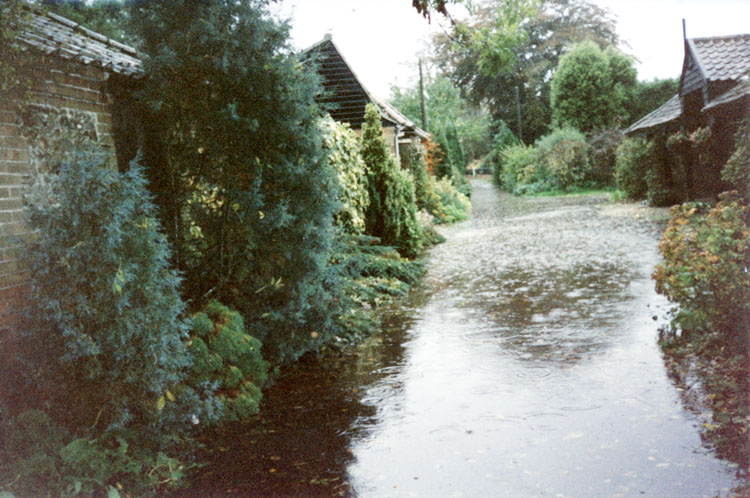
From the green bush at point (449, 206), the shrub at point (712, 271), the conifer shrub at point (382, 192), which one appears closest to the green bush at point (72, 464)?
the shrub at point (712, 271)

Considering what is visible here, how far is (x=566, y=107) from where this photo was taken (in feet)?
119

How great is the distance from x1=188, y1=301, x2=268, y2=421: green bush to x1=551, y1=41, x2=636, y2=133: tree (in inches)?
1291

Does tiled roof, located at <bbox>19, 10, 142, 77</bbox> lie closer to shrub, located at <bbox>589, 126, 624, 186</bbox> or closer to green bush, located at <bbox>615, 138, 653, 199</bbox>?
green bush, located at <bbox>615, 138, 653, 199</bbox>

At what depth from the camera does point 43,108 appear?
5.19 m

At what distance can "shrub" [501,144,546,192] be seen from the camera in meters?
36.8

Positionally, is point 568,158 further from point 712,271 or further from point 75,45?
point 75,45

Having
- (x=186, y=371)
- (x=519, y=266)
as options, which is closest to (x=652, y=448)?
(x=186, y=371)

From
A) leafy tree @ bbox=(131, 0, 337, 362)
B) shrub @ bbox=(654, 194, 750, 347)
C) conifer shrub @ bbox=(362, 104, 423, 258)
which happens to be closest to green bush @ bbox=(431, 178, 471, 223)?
conifer shrub @ bbox=(362, 104, 423, 258)

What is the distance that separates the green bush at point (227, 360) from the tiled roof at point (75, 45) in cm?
245

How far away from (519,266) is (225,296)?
24.2 feet

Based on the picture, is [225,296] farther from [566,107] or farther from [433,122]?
[433,122]

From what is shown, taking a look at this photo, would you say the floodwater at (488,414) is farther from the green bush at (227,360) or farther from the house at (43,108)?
the house at (43,108)

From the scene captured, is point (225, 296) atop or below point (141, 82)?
below

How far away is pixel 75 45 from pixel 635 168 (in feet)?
75.7
